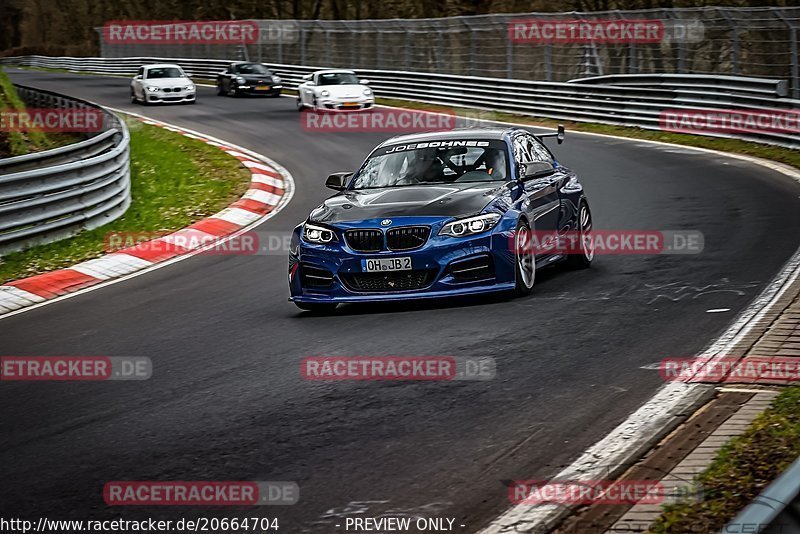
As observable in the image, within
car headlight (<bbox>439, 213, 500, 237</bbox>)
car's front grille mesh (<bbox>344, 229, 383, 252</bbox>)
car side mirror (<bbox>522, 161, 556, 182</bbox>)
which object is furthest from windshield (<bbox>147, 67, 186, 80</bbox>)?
car headlight (<bbox>439, 213, 500, 237</bbox>)

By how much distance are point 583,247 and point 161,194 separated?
8888 mm

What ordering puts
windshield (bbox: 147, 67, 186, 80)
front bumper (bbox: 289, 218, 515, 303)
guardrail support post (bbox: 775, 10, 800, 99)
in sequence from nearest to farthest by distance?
1. front bumper (bbox: 289, 218, 515, 303)
2. guardrail support post (bbox: 775, 10, 800, 99)
3. windshield (bbox: 147, 67, 186, 80)

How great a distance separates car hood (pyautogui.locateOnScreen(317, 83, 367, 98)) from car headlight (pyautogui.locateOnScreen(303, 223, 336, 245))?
76.5ft

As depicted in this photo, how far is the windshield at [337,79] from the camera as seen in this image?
3372 centimetres

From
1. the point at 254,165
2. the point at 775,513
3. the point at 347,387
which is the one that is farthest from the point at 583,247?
the point at 254,165

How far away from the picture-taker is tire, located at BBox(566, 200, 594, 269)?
11141 mm

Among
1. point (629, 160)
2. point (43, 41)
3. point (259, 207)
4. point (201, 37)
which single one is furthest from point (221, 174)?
point (43, 41)

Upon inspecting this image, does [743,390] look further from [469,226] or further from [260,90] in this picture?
[260,90]

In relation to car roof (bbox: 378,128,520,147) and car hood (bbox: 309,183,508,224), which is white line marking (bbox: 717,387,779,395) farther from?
car roof (bbox: 378,128,520,147)

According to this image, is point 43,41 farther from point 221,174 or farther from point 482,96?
point 221,174

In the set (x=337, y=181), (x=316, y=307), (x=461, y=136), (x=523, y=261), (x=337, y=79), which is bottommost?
(x=316, y=307)

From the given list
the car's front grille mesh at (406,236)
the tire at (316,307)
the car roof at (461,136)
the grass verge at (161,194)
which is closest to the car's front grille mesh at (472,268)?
the car's front grille mesh at (406,236)

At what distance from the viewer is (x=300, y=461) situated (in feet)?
18.1

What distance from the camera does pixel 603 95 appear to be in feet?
91.2
